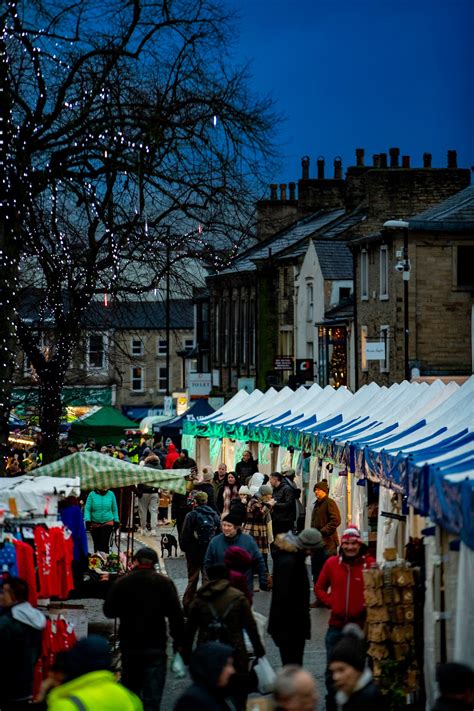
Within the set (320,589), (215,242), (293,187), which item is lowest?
(320,589)

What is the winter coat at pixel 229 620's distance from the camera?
10938mm

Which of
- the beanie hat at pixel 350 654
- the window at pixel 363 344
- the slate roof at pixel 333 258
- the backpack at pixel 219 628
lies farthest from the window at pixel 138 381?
the beanie hat at pixel 350 654

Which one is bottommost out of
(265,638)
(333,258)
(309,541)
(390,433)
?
(265,638)

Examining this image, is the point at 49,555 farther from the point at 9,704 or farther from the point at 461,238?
the point at 461,238

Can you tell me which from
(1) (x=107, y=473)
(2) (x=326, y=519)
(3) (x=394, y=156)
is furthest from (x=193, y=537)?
(3) (x=394, y=156)

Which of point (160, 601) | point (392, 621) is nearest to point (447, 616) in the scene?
point (392, 621)

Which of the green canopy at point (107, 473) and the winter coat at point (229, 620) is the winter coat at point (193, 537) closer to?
the green canopy at point (107, 473)

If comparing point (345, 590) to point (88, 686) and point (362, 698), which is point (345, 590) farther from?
point (88, 686)

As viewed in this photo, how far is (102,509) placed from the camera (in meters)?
23.2

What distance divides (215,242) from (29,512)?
38.0ft

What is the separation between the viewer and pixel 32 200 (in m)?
24.0

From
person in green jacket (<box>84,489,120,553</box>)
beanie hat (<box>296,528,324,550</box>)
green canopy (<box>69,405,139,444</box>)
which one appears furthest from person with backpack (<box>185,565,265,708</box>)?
green canopy (<box>69,405,139,444</box>)

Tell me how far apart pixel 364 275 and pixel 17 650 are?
44.7m

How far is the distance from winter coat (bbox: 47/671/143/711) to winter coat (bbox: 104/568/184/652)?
3481mm
